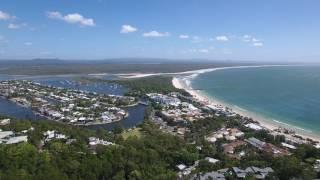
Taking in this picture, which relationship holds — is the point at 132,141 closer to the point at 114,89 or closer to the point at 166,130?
the point at 166,130

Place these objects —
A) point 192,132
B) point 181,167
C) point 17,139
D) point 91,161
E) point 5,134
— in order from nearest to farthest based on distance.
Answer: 1. point 91,161
2. point 181,167
3. point 17,139
4. point 5,134
5. point 192,132

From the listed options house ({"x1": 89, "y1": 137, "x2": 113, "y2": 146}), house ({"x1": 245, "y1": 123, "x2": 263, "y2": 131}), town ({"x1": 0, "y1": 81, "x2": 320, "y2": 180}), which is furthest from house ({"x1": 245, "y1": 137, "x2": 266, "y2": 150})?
house ({"x1": 89, "y1": 137, "x2": 113, "y2": 146})

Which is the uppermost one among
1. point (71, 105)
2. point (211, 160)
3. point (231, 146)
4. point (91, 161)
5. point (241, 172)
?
point (91, 161)

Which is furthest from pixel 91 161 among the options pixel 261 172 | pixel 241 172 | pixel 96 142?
pixel 261 172

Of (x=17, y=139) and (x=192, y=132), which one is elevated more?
(x=17, y=139)

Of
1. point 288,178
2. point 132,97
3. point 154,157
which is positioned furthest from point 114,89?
point 288,178

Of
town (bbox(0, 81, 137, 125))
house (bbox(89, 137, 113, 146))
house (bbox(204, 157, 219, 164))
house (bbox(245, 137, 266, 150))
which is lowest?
town (bbox(0, 81, 137, 125))

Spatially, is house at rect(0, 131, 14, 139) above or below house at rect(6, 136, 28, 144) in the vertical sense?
below

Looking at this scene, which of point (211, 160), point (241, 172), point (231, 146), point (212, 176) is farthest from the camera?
point (231, 146)

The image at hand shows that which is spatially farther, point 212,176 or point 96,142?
point 96,142

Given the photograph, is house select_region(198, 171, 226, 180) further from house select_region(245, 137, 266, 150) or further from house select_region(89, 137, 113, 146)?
house select_region(89, 137, 113, 146)

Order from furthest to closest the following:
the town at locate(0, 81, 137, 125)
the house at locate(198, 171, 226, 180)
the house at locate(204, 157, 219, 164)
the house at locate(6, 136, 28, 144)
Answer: the town at locate(0, 81, 137, 125)
the house at locate(6, 136, 28, 144)
the house at locate(204, 157, 219, 164)
the house at locate(198, 171, 226, 180)

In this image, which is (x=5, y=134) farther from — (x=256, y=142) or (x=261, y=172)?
(x=256, y=142)
